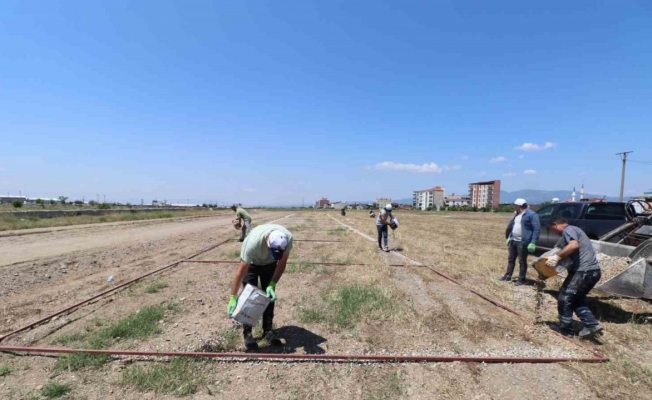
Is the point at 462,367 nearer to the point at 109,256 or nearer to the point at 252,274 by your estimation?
the point at 252,274

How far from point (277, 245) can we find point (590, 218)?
10115mm

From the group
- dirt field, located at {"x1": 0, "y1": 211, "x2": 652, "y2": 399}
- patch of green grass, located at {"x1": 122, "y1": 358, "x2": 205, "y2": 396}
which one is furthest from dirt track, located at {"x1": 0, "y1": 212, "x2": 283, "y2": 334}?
patch of green grass, located at {"x1": 122, "y1": 358, "x2": 205, "y2": 396}

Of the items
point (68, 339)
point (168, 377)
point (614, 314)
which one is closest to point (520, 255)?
point (614, 314)

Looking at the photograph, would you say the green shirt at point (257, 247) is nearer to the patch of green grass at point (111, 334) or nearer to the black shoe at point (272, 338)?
the black shoe at point (272, 338)

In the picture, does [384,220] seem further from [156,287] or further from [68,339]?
[68,339]

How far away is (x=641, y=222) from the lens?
7.37 metres

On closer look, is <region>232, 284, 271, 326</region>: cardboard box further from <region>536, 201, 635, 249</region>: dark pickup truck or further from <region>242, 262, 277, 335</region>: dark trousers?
<region>536, 201, 635, 249</region>: dark pickup truck

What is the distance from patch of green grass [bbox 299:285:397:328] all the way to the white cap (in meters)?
1.95

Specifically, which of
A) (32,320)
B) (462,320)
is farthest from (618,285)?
(32,320)

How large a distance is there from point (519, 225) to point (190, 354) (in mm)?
6910

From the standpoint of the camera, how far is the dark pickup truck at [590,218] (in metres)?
9.30

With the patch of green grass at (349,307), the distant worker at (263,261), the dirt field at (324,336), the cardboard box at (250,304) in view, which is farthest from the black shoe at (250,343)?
the patch of green grass at (349,307)

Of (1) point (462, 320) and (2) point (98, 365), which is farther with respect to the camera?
(1) point (462, 320)

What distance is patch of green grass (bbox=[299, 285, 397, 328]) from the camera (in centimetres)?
530
